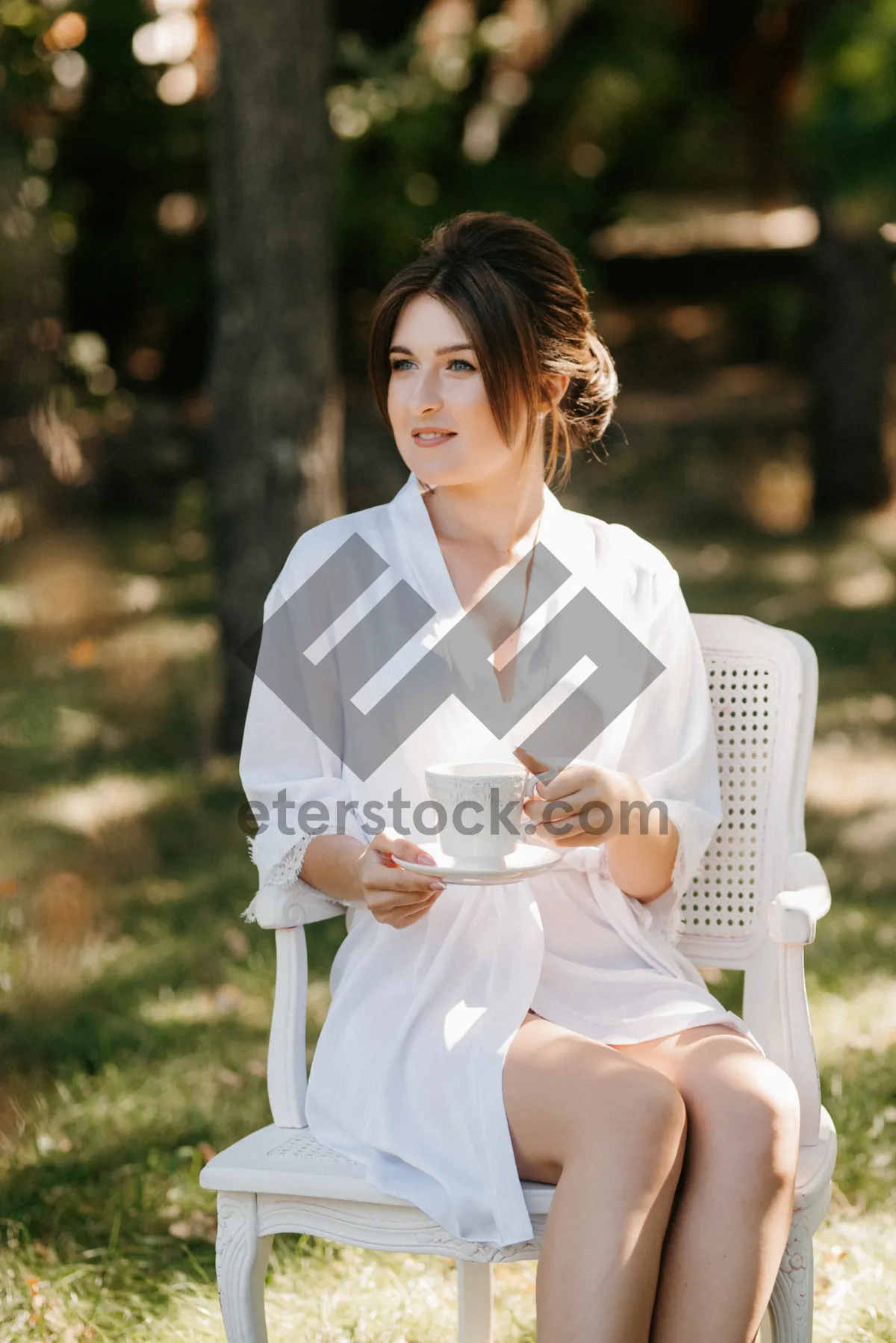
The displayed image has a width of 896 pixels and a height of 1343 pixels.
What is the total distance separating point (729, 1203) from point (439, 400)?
1.07m

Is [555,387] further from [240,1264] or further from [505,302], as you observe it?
[240,1264]

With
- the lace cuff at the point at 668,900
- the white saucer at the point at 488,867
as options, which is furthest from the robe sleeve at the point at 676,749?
the white saucer at the point at 488,867

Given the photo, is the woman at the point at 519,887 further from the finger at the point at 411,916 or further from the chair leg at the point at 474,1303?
the chair leg at the point at 474,1303

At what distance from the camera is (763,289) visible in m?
11.1

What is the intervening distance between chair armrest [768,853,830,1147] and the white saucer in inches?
12.6

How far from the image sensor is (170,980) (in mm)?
3885

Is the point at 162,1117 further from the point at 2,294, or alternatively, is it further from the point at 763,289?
the point at 763,289

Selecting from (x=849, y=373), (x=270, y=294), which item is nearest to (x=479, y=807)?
(x=270, y=294)

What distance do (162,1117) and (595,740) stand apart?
59.1 inches

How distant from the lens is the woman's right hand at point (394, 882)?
194cm

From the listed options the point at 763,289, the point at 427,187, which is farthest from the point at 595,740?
the point at 763,289

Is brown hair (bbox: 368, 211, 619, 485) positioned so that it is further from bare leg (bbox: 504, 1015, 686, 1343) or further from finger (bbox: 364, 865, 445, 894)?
bare leg (bbox: 504, 1015, 686, 1343)

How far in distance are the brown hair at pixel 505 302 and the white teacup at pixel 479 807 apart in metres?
0.53

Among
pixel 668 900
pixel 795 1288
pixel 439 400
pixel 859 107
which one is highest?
pixel 859 107
